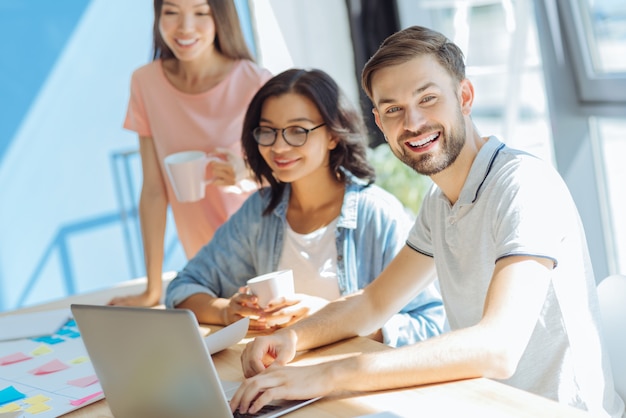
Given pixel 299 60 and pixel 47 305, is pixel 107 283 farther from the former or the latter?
pixel 47 305

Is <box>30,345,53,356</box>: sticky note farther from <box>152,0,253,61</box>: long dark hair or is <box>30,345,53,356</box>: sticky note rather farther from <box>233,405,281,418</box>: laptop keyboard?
<box>152,0,253,61</box>: long dark hair

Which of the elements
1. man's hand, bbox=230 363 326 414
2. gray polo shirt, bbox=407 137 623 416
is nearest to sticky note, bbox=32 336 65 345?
man's hand, bbox=230 363 326 414

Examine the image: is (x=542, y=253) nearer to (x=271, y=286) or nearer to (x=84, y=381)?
(x=271, y=286)

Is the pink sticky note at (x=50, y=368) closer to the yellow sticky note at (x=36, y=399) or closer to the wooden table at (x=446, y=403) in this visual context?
the yellow sticky note at (x=36, y=399)

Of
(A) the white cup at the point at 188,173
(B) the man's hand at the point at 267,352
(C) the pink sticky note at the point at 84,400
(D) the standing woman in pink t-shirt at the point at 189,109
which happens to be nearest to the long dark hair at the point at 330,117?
(A) the white cup at the point at 188,173

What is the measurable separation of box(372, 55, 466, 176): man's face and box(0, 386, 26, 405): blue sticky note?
2.99ft

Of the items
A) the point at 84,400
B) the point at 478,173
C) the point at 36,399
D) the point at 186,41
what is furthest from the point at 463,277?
the point at 186,41

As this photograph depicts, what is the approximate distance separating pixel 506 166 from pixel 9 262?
364 cm

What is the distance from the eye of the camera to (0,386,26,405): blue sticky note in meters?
1.73

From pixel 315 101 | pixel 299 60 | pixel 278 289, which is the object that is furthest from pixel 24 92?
pixel 278 289

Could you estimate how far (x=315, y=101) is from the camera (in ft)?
7.21

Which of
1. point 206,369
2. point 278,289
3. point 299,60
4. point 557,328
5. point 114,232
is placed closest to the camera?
point 206,369

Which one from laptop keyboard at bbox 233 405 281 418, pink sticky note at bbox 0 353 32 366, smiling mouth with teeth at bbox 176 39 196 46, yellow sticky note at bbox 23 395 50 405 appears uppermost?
smiling mouth with teeth at bbox 176 39 196 46

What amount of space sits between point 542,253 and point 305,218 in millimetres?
911
